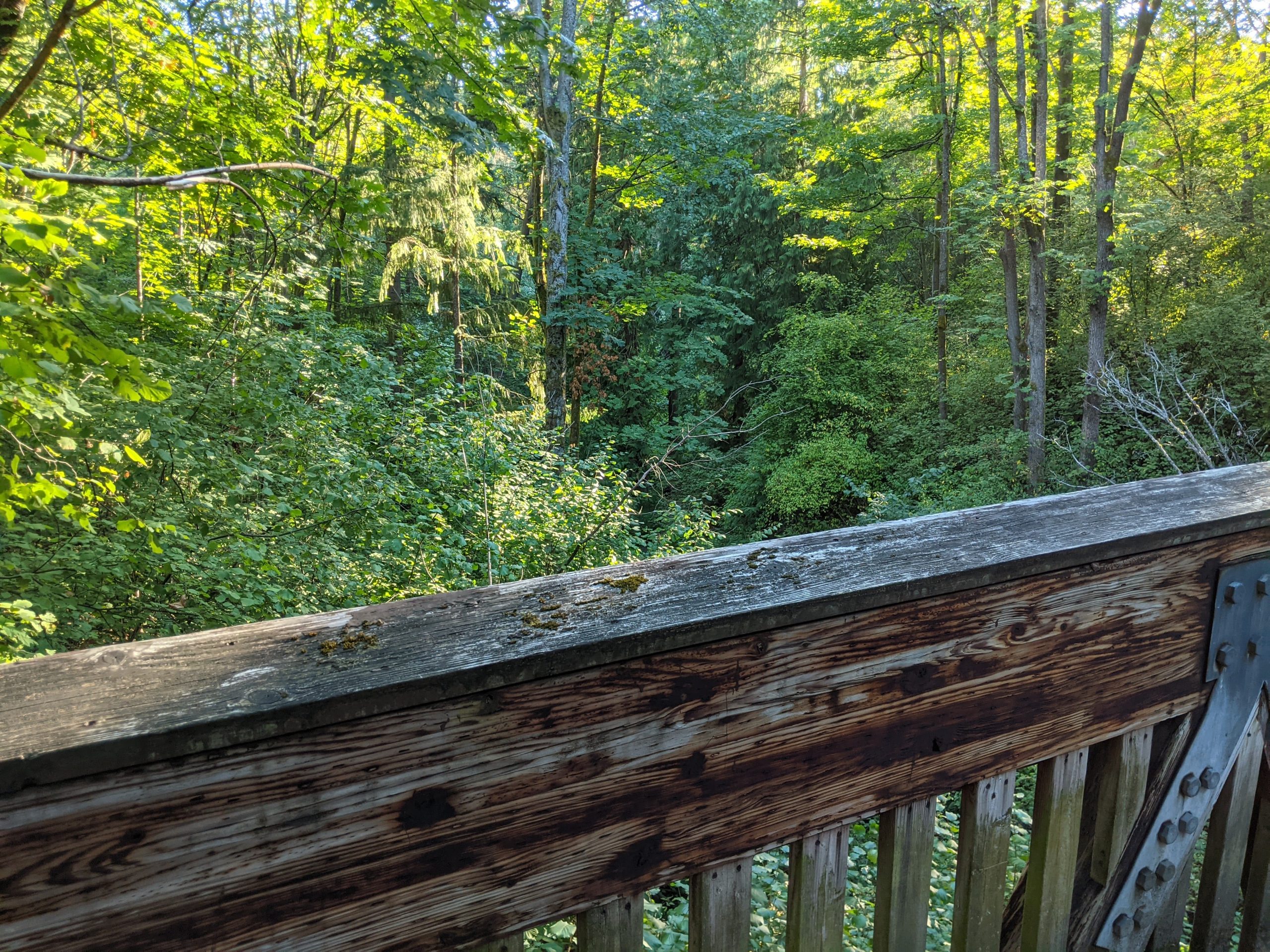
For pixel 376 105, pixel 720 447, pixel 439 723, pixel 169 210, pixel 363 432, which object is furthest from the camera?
pixel 720 447

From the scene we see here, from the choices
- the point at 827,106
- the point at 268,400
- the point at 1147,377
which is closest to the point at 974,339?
the point at 1147,377

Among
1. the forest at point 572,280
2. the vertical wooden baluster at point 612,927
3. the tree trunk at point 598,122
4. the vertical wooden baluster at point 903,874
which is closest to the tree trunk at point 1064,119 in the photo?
the forest at point 572,280

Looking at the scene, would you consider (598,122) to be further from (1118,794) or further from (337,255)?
(1118,794)

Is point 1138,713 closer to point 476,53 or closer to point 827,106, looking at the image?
point 476,53

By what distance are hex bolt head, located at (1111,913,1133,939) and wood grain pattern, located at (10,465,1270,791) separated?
571 millimetres

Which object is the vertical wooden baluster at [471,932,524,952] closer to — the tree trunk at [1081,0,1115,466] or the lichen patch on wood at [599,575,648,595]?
the lichen patch on wood at [599,575,648,595]

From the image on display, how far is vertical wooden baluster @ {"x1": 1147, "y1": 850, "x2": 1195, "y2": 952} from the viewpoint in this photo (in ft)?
3.90

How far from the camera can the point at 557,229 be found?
13.4 metres

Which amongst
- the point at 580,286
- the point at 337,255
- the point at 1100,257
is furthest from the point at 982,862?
the point at 580,286

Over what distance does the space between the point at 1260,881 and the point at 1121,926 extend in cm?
39

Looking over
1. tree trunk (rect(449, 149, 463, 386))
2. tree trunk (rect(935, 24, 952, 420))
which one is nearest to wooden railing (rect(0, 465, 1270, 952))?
tree trunk (rect(449, 149, 463, 386))

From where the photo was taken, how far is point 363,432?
7023 mm

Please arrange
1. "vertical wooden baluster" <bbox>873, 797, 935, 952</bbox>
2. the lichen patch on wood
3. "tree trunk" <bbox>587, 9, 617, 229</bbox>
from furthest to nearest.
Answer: "tree trunk" <bbox>587, 9, 617, 229</bbox>, "vertical wooden baluster" <bbox>873, 797, 935, 952</bbox>, the lichen patch on wood

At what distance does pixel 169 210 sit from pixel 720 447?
47.7 feet
